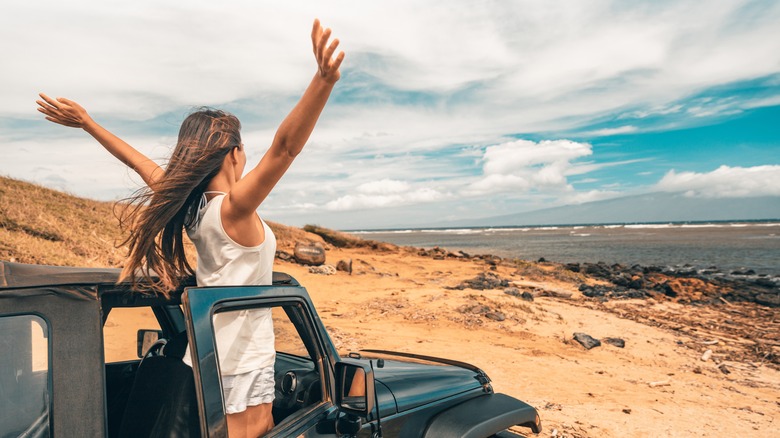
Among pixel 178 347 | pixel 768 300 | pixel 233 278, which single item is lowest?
pixel 768 300

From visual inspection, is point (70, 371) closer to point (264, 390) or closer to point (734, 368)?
point (264, 390)

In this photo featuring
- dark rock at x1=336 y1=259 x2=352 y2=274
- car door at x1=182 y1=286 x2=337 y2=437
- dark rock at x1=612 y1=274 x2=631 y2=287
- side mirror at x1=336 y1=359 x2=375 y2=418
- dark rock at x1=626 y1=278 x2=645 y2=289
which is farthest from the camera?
dark rock at x1=612 y1=274 x2=631 y2=287

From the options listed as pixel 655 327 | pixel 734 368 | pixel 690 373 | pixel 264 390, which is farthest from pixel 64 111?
pixel 655 327

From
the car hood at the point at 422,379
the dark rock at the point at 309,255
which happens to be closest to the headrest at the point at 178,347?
the car hood at the point at 422,379

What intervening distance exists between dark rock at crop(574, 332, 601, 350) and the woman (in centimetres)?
786

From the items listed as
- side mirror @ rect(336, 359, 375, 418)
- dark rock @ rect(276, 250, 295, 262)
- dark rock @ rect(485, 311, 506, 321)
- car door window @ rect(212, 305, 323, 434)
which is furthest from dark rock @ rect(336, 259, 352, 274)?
side mirror @ rect(336, 359, 375, 418)

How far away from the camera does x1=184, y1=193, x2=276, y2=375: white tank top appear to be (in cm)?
186

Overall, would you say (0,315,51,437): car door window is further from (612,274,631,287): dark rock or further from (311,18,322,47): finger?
(612,274,631,287): dark rock

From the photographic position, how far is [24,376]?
1492mm

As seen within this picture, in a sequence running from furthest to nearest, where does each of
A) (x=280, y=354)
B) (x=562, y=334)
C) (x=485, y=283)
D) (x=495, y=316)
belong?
(x=485, y=283) → (x=495, y=316) → (x=562, y=334) → (x=280, y=354)

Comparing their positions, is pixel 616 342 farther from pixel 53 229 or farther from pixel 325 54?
pixel 53 229

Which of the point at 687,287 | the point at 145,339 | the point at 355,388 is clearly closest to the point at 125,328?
the point at 145,339

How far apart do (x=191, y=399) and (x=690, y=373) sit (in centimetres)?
782

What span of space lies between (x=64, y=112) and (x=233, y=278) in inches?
61.3
